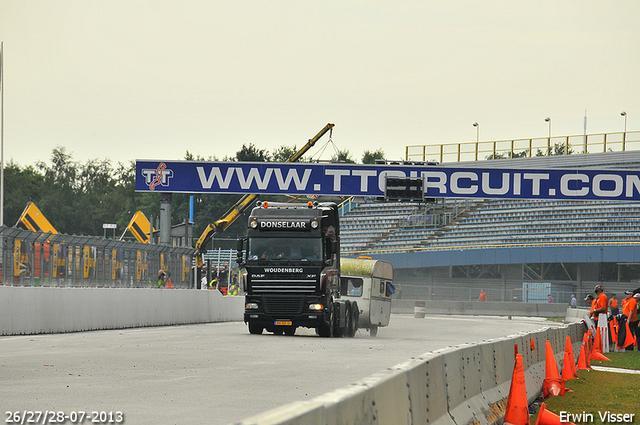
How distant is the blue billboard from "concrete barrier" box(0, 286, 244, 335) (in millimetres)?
7415

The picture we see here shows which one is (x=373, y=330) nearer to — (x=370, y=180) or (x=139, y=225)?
(x=370, y=180)

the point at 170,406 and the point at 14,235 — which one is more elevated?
the point at 14,235

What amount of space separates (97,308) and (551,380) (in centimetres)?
1444

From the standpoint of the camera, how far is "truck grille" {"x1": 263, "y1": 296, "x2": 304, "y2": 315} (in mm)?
21922

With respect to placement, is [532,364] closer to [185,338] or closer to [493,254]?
[185,338]

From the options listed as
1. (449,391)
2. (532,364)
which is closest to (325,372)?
(532,364)

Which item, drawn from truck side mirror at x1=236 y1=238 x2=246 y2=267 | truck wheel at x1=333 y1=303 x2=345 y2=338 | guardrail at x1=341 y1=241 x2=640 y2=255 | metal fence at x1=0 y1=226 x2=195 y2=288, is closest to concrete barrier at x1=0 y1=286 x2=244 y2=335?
metal fence at x1=0 y1=226 x2=195 y2=288

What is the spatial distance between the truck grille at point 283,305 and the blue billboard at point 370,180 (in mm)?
17183

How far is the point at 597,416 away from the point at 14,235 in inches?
561

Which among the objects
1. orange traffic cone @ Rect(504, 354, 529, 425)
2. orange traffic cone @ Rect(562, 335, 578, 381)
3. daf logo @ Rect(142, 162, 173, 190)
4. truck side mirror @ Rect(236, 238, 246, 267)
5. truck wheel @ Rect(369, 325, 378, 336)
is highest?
daf logo @ Rect(142, 162, 173, 190)

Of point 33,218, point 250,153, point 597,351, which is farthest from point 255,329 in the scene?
point 250,153

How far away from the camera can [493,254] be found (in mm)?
59812

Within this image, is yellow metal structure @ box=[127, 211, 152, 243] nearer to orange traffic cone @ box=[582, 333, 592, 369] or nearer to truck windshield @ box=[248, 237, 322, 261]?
truck windshield @ box=[248, 237, 322, 261]

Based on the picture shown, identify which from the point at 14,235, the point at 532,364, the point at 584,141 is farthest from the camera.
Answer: the point at 584,141
